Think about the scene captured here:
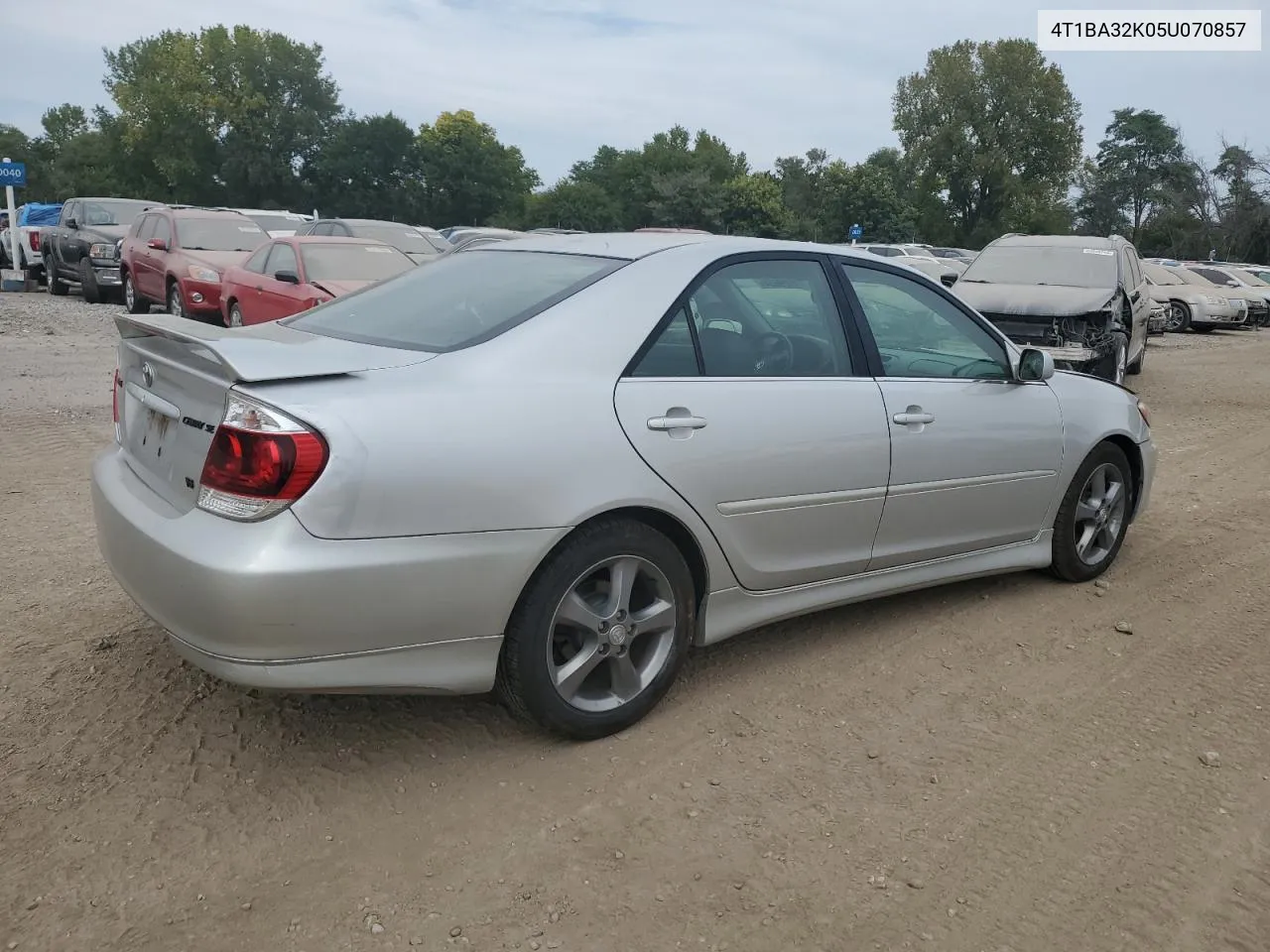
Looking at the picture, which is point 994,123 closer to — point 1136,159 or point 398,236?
point 1136,159

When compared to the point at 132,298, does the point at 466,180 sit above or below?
above

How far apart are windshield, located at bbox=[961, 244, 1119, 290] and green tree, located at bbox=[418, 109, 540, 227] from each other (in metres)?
54.4

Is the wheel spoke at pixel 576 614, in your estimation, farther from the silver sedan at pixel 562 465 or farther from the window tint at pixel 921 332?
the window tint at pixel 921 332

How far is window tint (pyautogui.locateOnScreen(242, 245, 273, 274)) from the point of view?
448 inches

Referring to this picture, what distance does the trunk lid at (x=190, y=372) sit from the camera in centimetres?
287

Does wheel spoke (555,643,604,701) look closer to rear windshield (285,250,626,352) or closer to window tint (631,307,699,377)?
window tint (631,307,699,377)

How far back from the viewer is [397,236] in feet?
52.4

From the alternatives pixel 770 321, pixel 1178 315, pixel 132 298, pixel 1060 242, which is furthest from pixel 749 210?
pixel 770 321

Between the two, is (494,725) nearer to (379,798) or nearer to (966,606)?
(379,798)

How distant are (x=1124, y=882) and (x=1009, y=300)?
9.37 meters

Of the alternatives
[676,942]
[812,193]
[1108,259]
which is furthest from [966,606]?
[812,193]

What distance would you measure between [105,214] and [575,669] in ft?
61.9

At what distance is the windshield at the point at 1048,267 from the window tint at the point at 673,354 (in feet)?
31.0

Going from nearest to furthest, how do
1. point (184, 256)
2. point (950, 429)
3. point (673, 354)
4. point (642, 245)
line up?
point (673, 354), point (642, 245), point (950, 429), point (184, 256)
